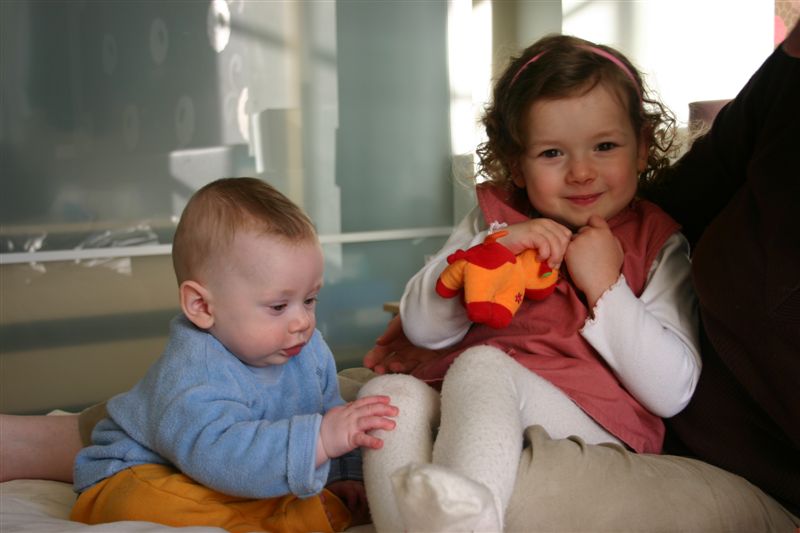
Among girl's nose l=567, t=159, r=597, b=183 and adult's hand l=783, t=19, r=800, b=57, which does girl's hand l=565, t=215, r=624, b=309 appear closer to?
girl's nose l=567, t=159, r=597, b=183

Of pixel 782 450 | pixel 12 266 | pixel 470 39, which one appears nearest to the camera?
pixel 782 450

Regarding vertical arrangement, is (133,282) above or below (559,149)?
below

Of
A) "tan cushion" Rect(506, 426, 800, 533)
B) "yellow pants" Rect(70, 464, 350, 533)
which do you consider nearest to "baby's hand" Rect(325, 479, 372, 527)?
"yellow pants" Rect(70, 464, 350, 533)

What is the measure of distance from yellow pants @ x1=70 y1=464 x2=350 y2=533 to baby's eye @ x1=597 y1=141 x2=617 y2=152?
0.67 m

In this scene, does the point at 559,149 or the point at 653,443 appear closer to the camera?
the point at 653,443

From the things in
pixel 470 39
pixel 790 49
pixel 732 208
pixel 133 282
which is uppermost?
pixel 470 39

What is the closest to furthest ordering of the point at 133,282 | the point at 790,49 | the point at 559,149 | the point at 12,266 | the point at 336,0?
the point at 790,49 < the point at 559,149 < the point at 12,266 < the point at 133,282 < the point at 336,0

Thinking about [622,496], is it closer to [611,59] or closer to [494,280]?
[494,280]

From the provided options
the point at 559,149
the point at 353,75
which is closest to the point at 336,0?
the point at 353,75

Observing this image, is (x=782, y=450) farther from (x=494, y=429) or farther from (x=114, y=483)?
(x=114, y=483)

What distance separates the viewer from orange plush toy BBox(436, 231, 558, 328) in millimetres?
1106

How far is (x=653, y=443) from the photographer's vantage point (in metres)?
1.16

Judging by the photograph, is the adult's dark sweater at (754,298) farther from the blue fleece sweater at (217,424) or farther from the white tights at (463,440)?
the blue fleece sweater at (217,424)

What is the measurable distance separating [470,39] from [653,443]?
2.59 meters
